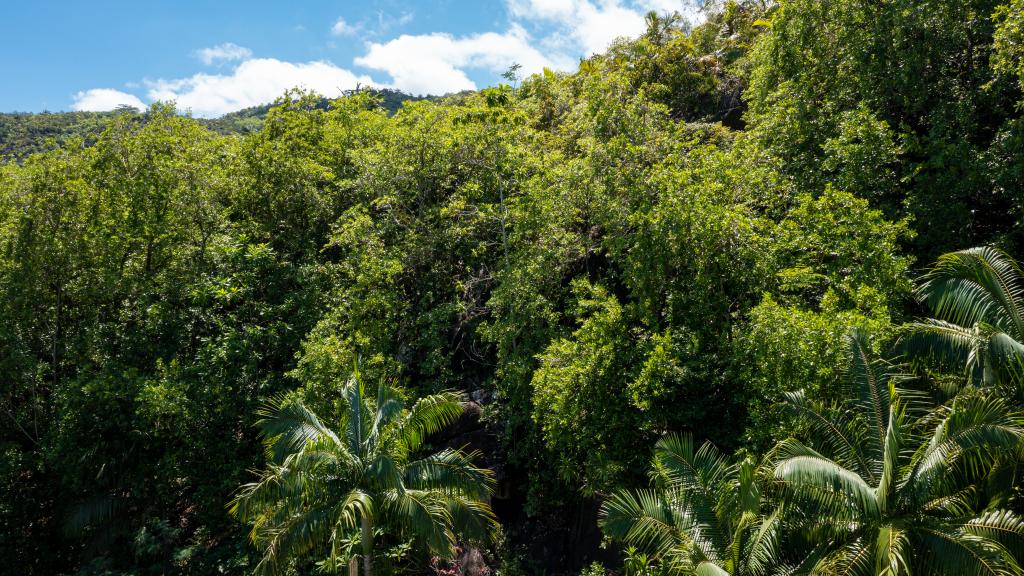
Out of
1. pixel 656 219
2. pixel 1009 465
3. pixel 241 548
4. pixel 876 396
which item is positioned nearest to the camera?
pixel 1009 465

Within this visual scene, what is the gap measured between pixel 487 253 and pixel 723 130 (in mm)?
7356

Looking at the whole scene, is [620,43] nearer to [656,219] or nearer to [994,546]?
[656,219]

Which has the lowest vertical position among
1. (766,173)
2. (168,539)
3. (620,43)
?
(168,539)

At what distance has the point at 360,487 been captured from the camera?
10.6 metres

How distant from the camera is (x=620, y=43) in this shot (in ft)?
81.9

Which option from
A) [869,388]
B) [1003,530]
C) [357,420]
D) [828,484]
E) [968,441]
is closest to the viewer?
[1003,530]

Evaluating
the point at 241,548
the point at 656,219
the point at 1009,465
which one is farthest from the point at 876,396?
the point at 241,548

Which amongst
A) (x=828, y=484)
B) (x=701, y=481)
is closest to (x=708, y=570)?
(x=701, y=481)

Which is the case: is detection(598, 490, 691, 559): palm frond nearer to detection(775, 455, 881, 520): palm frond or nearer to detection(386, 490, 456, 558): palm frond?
detection(775, 455, 881, 520): palm frond

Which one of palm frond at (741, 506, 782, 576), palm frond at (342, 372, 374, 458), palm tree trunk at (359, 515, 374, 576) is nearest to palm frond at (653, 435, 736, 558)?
palm frond at (741, 506, 782, 576)

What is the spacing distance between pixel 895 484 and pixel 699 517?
2.44m

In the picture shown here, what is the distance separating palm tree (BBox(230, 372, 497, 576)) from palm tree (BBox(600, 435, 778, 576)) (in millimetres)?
3006

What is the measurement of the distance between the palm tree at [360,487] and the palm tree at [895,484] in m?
5.56

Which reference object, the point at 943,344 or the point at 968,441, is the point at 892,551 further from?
the point at 943,344
